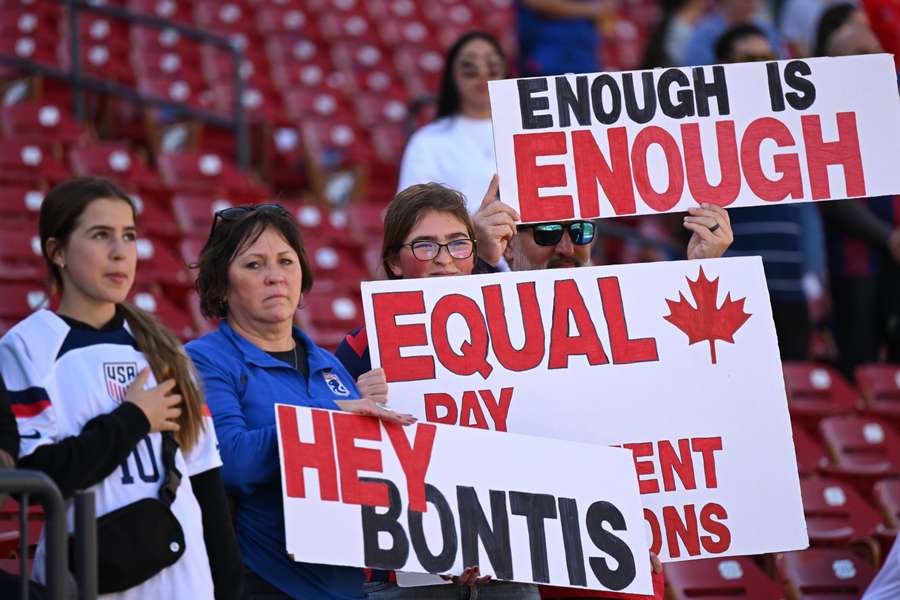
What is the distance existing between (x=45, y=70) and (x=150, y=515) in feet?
22.0

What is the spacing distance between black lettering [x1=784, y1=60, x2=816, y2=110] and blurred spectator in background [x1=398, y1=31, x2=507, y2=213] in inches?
50.3

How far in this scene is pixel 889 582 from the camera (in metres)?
4.06

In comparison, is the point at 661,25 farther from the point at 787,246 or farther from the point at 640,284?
→ the point at 640,284

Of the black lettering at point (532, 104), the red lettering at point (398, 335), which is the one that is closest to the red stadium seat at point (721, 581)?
the red lettering at point (398, 335)

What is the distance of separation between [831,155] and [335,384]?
147 centimetres

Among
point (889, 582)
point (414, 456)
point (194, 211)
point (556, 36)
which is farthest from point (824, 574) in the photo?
point (556, 36)

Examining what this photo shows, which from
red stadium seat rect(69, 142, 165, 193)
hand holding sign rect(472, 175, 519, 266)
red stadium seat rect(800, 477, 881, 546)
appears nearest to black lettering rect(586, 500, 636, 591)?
hand holding sign rect(472, 175, 519, 266)

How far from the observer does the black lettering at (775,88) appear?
379cm

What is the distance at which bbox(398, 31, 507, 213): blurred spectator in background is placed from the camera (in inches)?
191

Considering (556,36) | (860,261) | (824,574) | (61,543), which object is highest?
(556,36)

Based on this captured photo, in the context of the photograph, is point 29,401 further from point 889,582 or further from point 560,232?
point 889,582

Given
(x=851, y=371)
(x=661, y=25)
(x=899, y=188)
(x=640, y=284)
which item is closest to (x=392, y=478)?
(x=640, y=284)

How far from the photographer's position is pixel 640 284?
141 inches

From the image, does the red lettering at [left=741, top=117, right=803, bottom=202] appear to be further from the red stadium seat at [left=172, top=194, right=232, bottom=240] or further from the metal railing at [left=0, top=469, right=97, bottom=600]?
the red stadium seat at [left=172, top=194, right=232, bottom=240]
